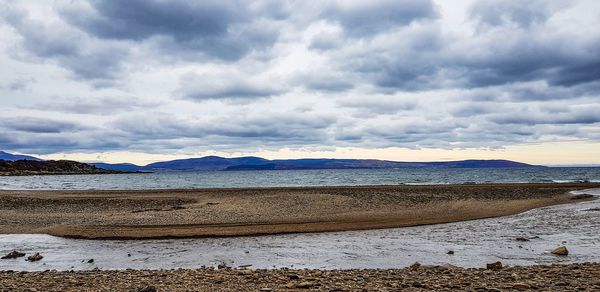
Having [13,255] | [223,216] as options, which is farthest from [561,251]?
[13,255]

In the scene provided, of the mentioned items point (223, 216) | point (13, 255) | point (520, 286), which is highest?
point (520, 286)

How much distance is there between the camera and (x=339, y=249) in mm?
18266

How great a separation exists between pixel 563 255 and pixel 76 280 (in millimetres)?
16273

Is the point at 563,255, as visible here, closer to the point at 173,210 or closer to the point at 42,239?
the point at 42,239

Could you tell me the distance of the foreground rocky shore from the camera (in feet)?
35.0

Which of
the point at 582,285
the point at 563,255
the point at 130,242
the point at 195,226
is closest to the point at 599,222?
the point at 563,255

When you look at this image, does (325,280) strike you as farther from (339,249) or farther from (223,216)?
(223,216)

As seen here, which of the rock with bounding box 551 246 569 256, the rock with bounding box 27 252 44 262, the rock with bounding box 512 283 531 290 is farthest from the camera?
the rock with bounding box 27 252 44 262

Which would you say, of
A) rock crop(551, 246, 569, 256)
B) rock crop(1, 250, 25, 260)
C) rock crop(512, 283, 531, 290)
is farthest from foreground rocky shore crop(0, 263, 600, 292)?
rock crop(1, 250, 25, 260)

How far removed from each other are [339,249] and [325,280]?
6.75 metres

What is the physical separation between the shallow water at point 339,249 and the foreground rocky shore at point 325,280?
7.28ft

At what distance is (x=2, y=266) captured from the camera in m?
15.7

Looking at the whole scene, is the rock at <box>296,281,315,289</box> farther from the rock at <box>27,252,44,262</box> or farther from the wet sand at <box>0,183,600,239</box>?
the wet sand at <box>0,183,600,239</box>

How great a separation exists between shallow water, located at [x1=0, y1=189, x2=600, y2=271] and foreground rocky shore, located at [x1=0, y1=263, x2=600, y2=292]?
2218 mm
